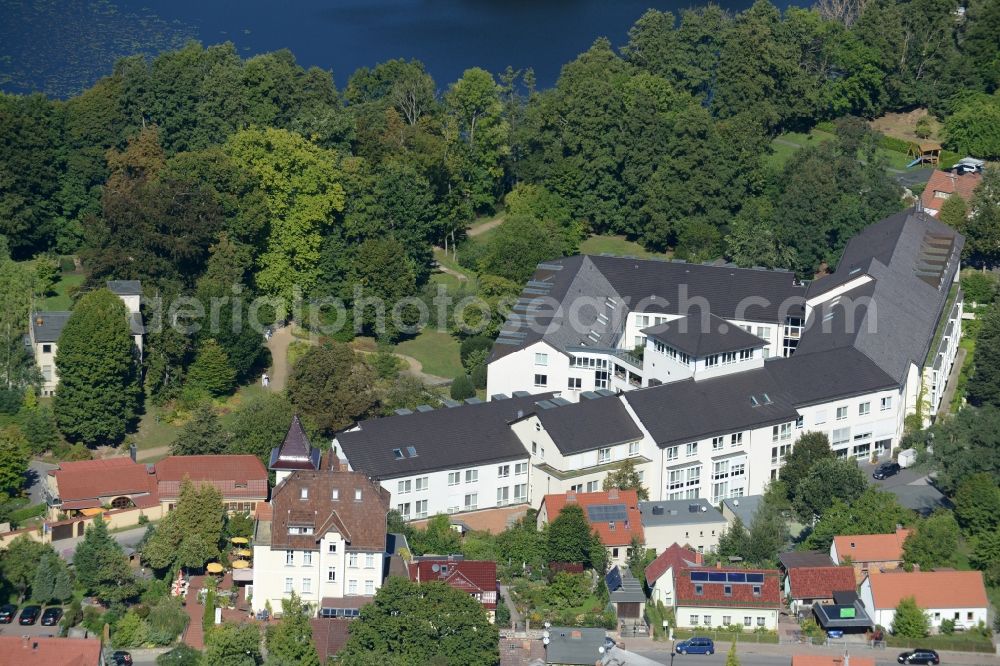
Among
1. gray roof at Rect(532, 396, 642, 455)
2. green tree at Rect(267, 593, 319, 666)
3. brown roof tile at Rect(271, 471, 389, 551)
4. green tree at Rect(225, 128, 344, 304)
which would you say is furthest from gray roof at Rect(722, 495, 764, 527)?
green tree at Rect(225, 128, 344, 304)

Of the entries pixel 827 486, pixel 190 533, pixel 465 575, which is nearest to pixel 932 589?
pixel 827 486

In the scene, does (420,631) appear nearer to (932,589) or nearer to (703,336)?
(932,589)

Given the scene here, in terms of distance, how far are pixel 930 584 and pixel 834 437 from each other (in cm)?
1526

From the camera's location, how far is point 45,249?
111938 millimetres

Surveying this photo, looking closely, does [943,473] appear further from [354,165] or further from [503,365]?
[354,165]

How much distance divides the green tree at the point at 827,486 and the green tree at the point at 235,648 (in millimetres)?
27230

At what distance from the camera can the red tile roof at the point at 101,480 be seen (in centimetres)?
8850

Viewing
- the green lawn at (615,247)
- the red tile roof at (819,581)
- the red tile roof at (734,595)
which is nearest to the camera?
the red tile roof at (734,595)

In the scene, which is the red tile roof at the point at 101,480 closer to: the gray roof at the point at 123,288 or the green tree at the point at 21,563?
the green tree at the point at 21,563

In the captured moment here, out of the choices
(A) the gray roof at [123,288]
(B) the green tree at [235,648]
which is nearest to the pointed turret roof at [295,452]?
(B) the green tree at [235,648]

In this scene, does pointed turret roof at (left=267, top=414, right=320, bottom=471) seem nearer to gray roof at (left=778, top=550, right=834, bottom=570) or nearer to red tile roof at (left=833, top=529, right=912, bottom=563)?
gray roof at (left=778, top=550, right=834, bottom=570)

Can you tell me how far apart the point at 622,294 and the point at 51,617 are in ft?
127

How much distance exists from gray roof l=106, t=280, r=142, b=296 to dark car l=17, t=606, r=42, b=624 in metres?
23.9

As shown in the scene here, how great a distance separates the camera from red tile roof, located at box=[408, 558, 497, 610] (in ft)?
260
